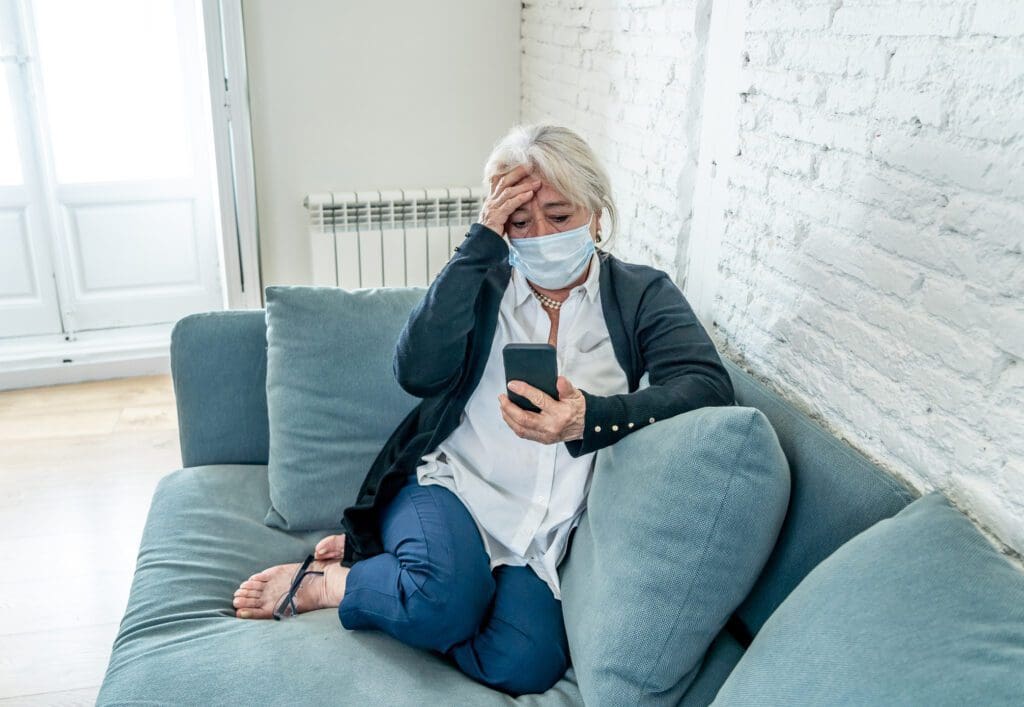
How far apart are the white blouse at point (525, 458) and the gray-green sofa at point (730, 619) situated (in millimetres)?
246

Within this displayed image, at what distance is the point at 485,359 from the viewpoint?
67.0 inches

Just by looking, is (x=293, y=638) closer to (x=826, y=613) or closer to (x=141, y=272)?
(x=826, y=613)

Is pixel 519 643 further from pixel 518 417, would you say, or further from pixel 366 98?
pixel 366 98

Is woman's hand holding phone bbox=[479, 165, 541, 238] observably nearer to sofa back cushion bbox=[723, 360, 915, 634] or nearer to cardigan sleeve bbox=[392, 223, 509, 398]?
cardigan sleeve bbox=[392, 223, 509, 398]

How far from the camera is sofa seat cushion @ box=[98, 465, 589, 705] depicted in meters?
1.40

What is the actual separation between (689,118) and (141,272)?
2581 millimetres

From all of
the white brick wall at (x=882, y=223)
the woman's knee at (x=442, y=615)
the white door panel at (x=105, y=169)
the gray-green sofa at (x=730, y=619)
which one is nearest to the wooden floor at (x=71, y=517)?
the white door panel at (x=105, y=169)

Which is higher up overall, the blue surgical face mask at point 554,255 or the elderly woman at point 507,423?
the blue surgical face mask at point 554,255

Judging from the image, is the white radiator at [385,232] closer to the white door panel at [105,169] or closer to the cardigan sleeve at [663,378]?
the white door panel at [105,169]

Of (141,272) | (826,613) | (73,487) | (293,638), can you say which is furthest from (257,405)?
(141,272)

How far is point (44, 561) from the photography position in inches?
96.5

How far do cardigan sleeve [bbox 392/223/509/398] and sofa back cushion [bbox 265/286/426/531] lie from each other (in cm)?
25

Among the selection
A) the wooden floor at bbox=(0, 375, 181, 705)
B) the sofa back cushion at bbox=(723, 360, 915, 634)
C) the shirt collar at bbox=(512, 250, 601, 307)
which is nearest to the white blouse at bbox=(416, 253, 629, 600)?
the shirt collar at bbox=(512, 250, 601, 307)

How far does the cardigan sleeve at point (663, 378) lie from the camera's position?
1.50m
